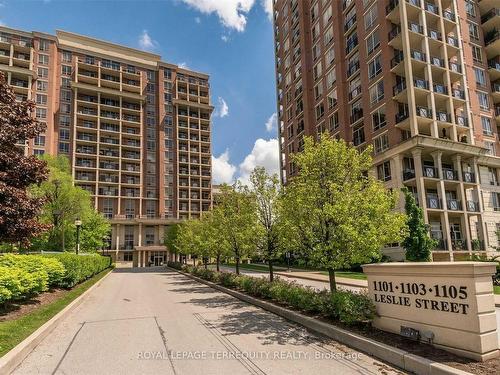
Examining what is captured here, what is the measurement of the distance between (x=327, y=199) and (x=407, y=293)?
4.12 metres

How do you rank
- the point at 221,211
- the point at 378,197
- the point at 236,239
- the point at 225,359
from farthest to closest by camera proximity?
1. the point at 221,211
2. the point at 236,239
3. the point at 378,197
4. the point at 225,359

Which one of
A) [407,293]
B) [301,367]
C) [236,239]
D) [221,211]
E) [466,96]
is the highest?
[466,96]

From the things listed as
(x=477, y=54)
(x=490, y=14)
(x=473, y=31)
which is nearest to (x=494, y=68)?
(x=477, y=54)

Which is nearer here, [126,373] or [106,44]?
[126,373]

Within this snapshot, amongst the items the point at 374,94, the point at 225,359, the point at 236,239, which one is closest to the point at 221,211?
the point at 236,239

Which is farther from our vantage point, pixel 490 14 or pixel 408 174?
pixel 490 14

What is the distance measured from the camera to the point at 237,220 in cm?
1953

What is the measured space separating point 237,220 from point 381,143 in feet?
77.0

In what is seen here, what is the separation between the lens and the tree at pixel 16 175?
42.4 feet

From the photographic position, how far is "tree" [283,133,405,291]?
422 inches

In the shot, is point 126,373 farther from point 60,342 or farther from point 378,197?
point 378,197

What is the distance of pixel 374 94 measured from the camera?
1551 inches

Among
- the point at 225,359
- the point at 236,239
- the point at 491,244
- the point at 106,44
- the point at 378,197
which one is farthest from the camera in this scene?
the point at 106,44

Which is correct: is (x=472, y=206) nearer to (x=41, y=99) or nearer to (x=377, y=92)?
(x=377, y=92)
